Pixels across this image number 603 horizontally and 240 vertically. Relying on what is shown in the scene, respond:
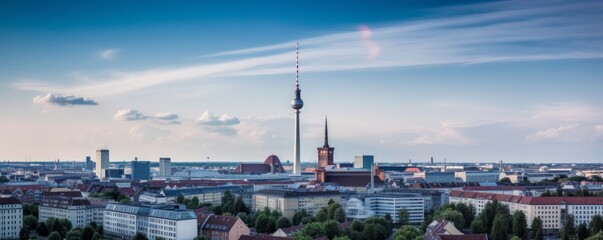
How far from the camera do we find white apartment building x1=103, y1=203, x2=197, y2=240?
1832 inches

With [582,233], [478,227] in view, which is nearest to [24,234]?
[478,227]

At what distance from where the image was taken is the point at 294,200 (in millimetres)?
65562

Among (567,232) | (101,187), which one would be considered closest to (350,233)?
(567,232)

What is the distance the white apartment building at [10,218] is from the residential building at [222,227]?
12081mm

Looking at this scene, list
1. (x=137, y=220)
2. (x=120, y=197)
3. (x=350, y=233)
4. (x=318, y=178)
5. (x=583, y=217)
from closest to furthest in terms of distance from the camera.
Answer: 1. (x=350, y=233)
2. (x=137, y=220)
3. (x=583, y=217)
4. (x=120, y=197)
5. (x=318, y=178)

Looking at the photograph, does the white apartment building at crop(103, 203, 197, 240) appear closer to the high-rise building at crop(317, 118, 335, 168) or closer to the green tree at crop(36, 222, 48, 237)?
the green tree at crop(36, 222, 48, 237)

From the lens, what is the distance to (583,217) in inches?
2286

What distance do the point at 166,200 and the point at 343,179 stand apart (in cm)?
2831

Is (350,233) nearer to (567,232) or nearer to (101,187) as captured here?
(567,232)

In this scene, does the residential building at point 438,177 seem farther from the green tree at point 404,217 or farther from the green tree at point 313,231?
the green tree at point 313,231

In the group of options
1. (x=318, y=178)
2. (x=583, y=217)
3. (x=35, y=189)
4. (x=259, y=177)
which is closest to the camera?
(x=583, y=217)

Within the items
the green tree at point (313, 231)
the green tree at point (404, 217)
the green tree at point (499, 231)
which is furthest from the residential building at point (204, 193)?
the green tree at point (499, 231)

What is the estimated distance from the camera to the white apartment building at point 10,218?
50.4m

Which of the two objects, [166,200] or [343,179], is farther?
[343,179]
